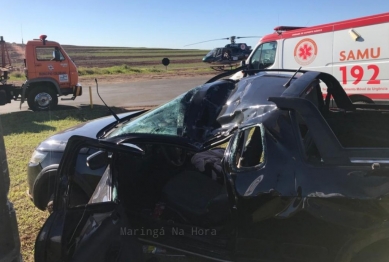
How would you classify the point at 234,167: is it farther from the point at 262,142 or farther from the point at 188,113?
the point at 188,113

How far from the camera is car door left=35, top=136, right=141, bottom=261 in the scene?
7.68 feet

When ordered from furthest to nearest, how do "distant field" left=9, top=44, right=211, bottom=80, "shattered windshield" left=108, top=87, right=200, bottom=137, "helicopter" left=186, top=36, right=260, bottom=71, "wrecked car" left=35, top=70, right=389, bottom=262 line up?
1. "helicopter" left=186, top=36, right=260, bottom=71
2. "distant field" left=9, top=44, right=211, bottom=80
3. "shattered windshield" left=108, top=87, right=200, bottom=137
4. "wrecked car" left=35, top=70, right=389, bottom=262

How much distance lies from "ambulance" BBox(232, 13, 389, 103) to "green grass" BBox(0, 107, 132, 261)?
169 inches

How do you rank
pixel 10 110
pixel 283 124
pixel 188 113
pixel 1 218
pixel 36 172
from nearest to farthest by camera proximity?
pixel 1 218 < pixel 283 124 < pixel 188 113 < pixel 36 172 < pixel 10 110

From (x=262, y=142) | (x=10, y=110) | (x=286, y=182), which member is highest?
(x=262, y=142)

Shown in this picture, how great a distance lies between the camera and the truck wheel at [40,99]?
1301cm

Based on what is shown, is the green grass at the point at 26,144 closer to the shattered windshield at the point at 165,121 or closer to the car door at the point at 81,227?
the car door at the point at 81,227

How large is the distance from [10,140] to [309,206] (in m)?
7.57

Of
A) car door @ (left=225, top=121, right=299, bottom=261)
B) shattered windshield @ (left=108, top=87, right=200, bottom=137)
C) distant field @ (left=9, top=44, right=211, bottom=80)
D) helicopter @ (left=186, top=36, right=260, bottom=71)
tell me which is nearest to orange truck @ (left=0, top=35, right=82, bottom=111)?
distant field @ (left=9, top=44, right=211, bottom=80)

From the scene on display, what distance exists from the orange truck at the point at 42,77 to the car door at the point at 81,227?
11.4 m

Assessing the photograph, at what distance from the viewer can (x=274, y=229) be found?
2.41m

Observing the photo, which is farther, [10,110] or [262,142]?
[10,110]

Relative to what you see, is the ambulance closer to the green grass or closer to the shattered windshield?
the shattered windshield

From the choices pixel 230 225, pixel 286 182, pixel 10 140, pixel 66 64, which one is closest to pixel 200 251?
pixel 230 225
